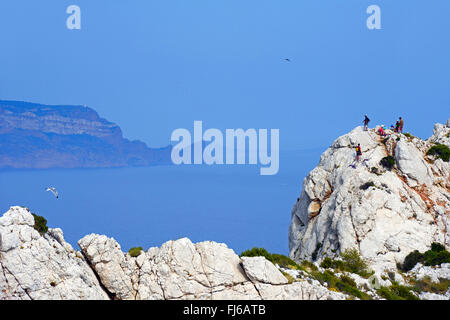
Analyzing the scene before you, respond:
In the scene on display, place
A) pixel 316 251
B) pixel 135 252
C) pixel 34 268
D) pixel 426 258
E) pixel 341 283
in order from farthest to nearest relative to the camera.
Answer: pixel 316 251 → pixel 426 258 → pixel 341 283 → pixel 135 252 → pixel 34 268

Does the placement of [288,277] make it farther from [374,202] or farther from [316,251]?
[374,202]

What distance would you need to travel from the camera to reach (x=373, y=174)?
56.5m

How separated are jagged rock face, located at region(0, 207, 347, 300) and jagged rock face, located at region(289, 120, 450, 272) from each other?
18.0 meters

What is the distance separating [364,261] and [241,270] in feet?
60.8

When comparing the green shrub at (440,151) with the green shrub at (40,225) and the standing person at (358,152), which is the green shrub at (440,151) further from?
the green shrub at (40,225)

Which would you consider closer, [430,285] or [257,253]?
[257,253]

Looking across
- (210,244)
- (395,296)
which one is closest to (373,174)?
(395,296)

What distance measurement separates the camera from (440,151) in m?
60.0

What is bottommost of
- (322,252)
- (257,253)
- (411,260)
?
(322,252)

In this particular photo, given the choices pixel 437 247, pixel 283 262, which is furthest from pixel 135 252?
pixel 437 247

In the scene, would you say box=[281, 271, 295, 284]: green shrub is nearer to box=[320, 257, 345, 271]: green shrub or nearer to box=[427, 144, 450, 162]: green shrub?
box=[320, 257, 345, 271]: green shrub

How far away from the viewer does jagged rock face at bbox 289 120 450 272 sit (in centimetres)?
5134

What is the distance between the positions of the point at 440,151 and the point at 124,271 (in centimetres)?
4323

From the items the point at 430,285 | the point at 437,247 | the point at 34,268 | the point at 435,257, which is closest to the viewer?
the point at 34,268
